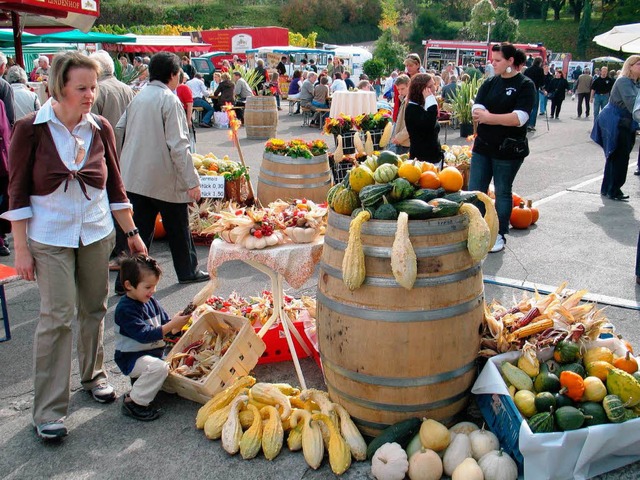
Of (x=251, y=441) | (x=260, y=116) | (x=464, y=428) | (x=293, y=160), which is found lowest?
(x=251, y=441)

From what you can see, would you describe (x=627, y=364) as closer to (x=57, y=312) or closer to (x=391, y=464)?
(x=391, y=464)

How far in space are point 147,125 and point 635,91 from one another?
673 centimetres

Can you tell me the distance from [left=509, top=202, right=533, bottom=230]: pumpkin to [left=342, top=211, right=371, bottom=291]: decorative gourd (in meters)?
5.05

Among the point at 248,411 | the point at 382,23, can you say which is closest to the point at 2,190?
the point at 248,411

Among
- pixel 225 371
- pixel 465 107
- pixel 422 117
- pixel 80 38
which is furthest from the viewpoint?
pixel 80 38

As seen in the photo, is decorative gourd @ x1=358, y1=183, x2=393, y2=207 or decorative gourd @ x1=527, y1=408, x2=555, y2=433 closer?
decorative gourd @ x1=527, y1=408, x2=555, y2=433

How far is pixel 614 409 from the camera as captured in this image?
113 inches

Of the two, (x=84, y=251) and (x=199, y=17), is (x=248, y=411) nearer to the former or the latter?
(x=84, y=251)

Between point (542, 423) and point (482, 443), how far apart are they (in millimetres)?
317

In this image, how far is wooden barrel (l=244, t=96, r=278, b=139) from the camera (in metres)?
14.4

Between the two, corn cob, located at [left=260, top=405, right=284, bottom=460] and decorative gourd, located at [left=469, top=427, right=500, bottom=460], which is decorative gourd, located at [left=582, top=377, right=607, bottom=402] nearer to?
decorative gourd, located at [left=469, top=427, right=500, bottom=460]

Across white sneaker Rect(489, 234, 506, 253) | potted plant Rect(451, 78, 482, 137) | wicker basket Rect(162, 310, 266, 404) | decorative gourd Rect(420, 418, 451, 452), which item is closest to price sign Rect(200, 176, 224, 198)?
white sneaker Rect(489, 234, 506, 253)

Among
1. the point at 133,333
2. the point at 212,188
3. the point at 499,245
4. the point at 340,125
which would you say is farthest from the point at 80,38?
the point at 133,333

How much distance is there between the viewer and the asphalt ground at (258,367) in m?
3.04
